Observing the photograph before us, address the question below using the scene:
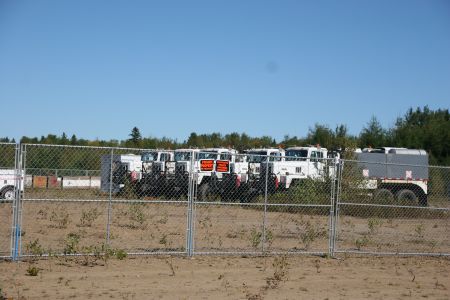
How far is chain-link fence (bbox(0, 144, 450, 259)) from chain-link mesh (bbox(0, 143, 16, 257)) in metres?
0.07

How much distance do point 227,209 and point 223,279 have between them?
1006cm

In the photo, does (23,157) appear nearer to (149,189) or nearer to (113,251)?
(113,251)

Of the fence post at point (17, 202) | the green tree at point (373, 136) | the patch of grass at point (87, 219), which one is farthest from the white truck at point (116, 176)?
the green tree at point (373, 136)

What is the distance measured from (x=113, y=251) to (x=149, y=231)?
465 centimetres

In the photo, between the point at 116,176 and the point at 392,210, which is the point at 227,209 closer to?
the point at 392,210

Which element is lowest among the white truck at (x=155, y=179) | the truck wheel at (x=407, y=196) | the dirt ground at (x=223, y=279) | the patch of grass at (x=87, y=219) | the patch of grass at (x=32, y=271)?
the dirt ground at (x=223, y=279)

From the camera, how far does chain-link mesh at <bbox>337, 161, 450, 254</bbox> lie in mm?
13898

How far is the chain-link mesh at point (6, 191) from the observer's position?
1069 cm

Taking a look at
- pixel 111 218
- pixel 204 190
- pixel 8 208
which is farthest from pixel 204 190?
pixel 8 208

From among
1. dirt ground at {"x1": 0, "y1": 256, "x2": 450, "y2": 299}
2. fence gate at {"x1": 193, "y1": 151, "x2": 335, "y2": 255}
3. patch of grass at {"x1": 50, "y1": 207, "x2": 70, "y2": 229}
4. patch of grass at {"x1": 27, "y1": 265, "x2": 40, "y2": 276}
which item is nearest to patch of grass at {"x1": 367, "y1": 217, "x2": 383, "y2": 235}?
fence gate at {"x1": 193, "y1": 151, "x2": 335, "y2": 255}

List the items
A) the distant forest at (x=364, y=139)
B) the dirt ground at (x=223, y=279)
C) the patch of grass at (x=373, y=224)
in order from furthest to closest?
the distant forest at (x=364, y=139) < the patch of grass at (x=373, y=224) < the dirt ground at (x=223, y=279)

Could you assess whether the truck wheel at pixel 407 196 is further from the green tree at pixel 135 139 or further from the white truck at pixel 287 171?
the green tree at pixel 135 139

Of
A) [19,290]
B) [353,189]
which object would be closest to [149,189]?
[353,189]

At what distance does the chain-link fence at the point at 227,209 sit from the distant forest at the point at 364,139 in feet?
16.7
